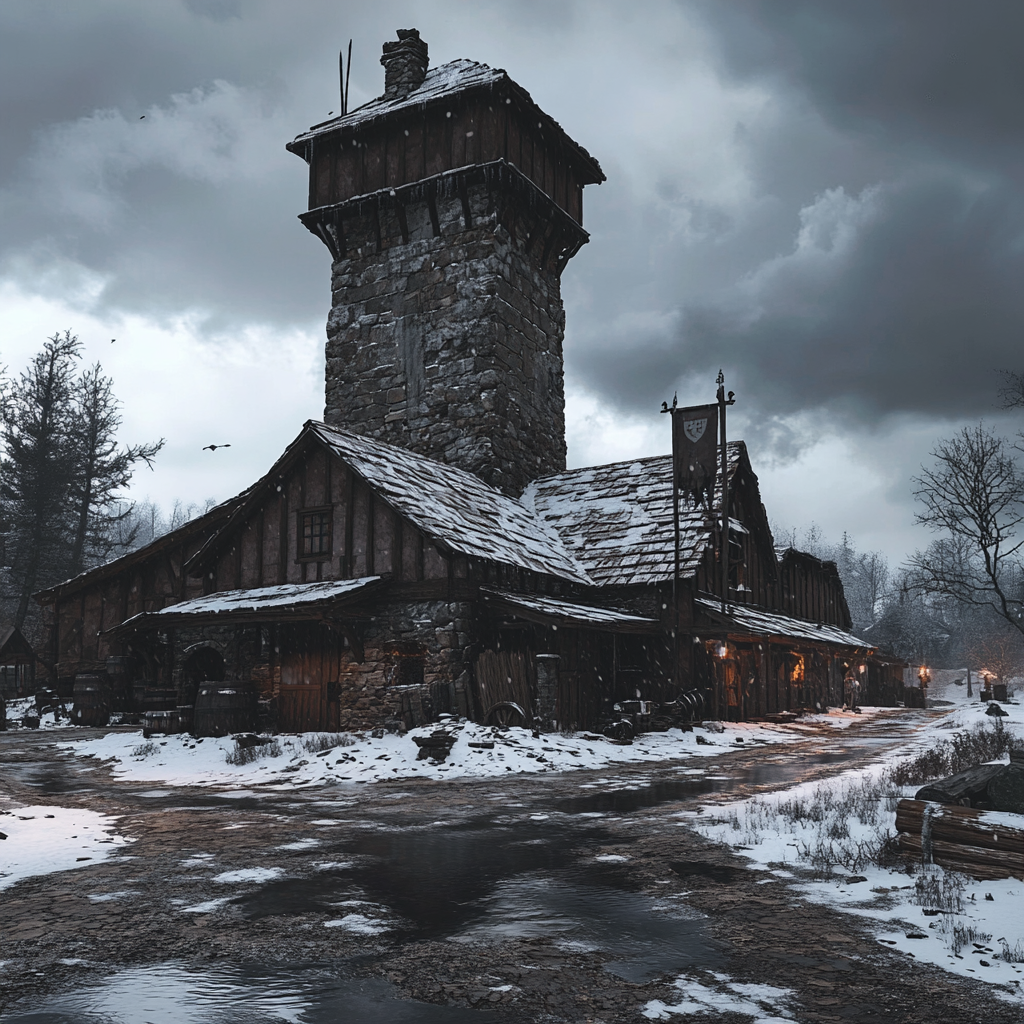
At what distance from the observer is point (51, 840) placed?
9.00 metres

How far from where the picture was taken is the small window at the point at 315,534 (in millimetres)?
21234

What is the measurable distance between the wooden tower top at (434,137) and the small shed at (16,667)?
59.2 ft

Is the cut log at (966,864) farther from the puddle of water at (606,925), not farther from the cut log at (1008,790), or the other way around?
the puddle of water at (606,925)

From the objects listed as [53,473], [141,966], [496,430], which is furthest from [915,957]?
[53,473]

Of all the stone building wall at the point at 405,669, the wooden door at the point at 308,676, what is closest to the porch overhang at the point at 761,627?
the stone building wall at the point at 405,669

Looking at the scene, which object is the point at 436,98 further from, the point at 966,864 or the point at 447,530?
the point at 966,864

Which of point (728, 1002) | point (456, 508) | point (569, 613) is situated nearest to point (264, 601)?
point (456, 508)

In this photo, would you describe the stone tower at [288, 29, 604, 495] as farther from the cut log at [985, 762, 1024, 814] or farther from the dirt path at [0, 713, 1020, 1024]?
the cut log at [985, 762, 1024, 814]

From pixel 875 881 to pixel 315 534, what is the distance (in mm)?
16260

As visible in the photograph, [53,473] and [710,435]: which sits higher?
[53,473]

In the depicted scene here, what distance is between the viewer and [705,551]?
25531mm

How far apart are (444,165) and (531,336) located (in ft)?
18.5

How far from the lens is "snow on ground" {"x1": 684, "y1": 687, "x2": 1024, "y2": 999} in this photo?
5.34m

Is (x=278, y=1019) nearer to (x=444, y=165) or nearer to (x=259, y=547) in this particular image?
(x=259, y=547)
